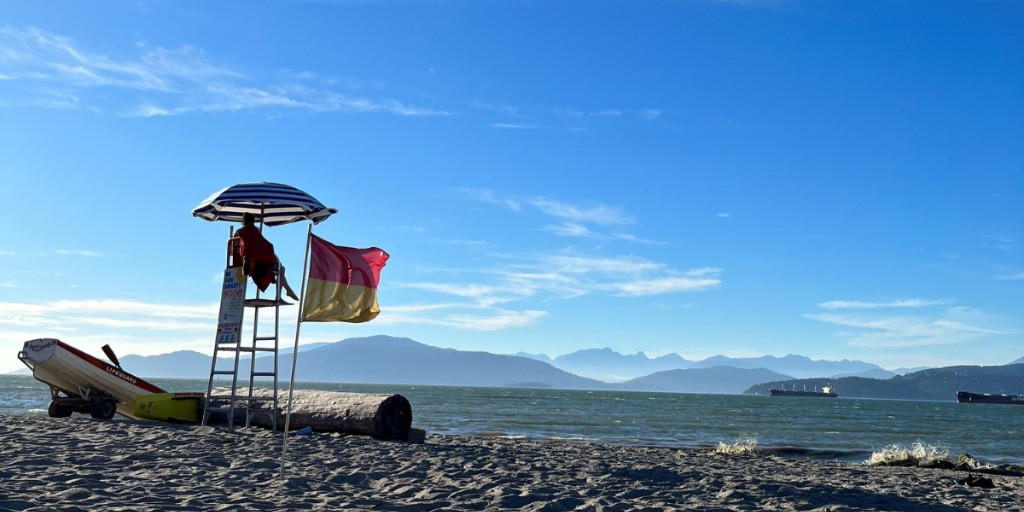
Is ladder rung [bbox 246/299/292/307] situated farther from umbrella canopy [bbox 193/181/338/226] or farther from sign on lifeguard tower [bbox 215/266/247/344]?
umbrella canopy [bbox 193/181/338/226]

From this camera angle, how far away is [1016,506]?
10.3 m

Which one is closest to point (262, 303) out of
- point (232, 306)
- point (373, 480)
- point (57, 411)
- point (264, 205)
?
point (232, 306)

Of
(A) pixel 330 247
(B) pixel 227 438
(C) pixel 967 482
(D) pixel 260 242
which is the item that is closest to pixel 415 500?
(A) pixel 330 247

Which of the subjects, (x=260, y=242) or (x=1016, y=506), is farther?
(x=260, y=242)

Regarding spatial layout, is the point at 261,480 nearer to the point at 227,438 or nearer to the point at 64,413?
the point at 227,438

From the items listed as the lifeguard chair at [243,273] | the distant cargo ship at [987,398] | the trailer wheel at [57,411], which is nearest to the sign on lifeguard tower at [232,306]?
the lifeguard chair at [243,273]

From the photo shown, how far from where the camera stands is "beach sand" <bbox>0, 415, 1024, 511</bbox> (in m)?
7.93

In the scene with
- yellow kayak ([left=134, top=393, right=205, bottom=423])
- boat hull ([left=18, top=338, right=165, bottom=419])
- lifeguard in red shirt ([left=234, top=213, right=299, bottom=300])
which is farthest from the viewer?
boat hull ([left=18, top=338, right=165, bottom=419])

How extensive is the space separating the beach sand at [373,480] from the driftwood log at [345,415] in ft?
2.00

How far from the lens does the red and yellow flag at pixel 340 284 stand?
9602 millimetres

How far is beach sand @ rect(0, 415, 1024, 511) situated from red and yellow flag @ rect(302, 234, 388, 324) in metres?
1.94

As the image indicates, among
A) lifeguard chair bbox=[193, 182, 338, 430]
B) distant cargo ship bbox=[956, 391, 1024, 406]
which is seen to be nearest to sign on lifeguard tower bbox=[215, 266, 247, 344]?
lifeguard chair bbox=[193, 182, 338, 430]

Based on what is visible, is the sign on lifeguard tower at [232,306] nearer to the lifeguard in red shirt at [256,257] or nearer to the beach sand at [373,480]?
the lifeguard in red shirt at [256,257]

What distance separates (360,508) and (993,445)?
32.6m
